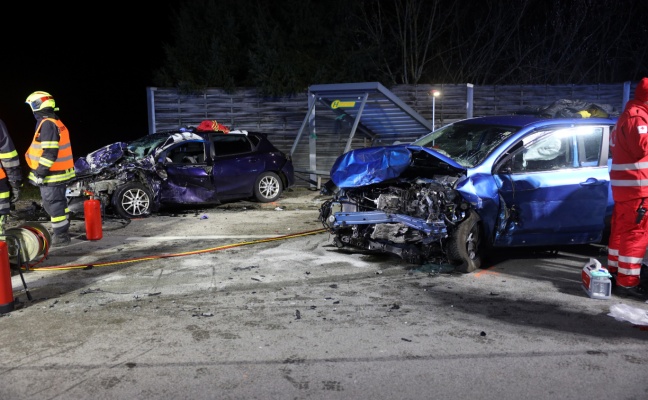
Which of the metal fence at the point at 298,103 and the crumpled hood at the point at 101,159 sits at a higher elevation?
the metal fence at the point at 298,103

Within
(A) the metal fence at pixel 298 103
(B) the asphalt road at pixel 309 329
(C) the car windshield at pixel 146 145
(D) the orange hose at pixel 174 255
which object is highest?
(A) the metal fence at pixel 298 103

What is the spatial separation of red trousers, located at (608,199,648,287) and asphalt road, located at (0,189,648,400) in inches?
16.5

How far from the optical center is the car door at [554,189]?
647cm

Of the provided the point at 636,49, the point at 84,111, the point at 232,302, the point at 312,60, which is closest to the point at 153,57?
the point at 84,111

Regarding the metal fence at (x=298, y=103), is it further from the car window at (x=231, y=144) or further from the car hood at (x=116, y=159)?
the car hood at (x=116, y=159)

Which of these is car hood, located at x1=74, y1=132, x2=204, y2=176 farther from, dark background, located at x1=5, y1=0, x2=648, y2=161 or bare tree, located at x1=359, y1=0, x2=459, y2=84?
bare tree, located at x1=359, y1=0, x2=459, y2=84

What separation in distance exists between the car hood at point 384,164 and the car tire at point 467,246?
1.97 ft

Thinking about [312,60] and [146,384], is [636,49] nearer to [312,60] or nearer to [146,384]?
[312,60]

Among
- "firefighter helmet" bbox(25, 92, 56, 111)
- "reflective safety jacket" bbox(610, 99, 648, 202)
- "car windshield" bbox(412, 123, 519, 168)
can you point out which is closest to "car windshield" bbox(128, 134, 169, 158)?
"firefighter helmet" bbox(25, 92, 56, 111)

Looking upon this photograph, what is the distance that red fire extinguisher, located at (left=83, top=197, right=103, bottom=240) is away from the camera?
8031mm

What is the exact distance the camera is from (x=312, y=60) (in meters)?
15.5

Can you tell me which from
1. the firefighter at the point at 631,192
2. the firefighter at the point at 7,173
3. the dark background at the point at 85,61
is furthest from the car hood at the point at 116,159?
the dark background at the point at 85,61

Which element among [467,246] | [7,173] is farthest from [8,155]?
[467,246]

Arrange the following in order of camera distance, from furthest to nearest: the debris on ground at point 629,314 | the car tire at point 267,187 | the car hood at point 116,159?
the car tire at point 267,187 → the car hood at point 116,159 → the debris on ground at point 629,314
